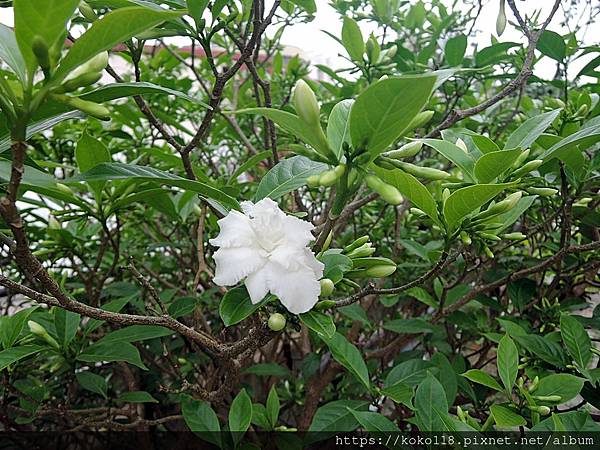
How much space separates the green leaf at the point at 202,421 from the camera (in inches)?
42.1

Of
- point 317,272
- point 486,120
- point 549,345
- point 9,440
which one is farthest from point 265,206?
point 9,440

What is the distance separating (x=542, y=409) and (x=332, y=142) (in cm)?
57

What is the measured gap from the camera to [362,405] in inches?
43.8

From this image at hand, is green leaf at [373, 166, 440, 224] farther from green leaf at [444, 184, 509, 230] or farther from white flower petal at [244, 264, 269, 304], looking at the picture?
white flower petal at [244, 264, 269, 304]

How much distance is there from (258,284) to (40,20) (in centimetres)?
36

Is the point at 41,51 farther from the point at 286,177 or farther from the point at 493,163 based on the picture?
the point at 493,163

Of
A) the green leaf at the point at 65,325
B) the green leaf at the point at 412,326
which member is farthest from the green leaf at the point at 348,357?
the green leaf at the point at 65,325

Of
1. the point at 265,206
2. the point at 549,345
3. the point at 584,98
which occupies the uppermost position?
the point at 584,98

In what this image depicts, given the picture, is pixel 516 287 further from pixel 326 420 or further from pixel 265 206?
pixel 265 206

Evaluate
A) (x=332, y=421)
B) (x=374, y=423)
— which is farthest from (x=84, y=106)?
(x=332, y=421)

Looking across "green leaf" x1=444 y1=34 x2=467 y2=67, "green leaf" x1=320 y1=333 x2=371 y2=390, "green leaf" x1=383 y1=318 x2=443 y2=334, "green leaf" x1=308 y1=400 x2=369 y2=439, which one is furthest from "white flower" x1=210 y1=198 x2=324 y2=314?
"green leaf" x1=444 y1=34 x2=467 y2=67

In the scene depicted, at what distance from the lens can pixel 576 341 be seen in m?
0.97

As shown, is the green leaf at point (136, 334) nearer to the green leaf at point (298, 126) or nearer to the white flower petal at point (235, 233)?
the white flower petal at point (235, 233)

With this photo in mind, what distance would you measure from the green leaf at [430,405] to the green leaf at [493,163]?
14.0 inches
